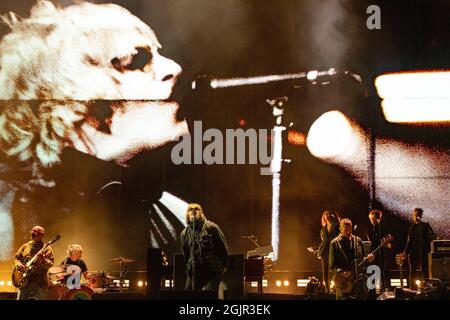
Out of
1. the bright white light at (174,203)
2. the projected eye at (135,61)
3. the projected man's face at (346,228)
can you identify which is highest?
the projected eye at (135,61)

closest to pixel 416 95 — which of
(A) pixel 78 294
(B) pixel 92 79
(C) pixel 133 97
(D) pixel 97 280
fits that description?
(C) pixel 133 97

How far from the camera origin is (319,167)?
46.4 ft

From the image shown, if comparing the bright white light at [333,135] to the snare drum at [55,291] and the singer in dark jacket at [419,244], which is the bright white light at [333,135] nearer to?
the singer in dark jacket at [419,244]

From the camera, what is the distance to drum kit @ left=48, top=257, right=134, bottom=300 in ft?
29.3

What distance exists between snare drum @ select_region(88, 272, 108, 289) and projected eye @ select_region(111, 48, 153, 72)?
177 inches

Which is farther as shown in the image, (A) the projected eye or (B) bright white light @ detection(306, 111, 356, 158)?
(A) the projected eye

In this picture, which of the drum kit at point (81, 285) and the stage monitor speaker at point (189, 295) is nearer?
the stage monitor speaker at point (189, 295)

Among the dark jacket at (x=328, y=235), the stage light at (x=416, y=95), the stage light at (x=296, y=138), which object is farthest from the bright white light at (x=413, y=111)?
the dark jacket at (x=328, y=235)

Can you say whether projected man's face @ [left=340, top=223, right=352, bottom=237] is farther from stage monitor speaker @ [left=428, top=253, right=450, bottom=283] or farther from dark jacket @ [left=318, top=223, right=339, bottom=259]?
stage monitor speaker @ [left=428, top=253, right=450, bottom=283]

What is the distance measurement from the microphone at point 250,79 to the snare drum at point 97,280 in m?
4.34

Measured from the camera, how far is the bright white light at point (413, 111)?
1409cm

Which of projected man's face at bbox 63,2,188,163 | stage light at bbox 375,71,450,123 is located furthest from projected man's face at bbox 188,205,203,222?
stage light at bbox 375,71,450,123
